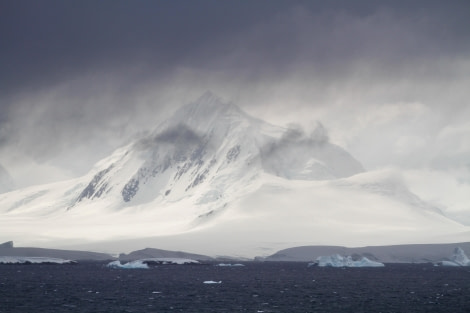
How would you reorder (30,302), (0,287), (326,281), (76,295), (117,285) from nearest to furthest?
(30,302), (76,295), (0,287), (117,285), (326,281)

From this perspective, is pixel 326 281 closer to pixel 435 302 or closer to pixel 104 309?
pixel 435 302

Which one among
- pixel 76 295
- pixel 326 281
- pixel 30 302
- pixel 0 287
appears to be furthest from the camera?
pixel 326 281

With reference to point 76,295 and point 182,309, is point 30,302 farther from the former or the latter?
point 182,309

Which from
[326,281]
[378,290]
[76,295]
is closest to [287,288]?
[378,290]

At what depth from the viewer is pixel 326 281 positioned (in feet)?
496

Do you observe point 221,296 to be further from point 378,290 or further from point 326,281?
point 326,281

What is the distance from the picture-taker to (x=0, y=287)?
125m

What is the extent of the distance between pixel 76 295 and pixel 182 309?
23973 millimetres

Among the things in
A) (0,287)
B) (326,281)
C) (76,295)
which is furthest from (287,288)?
(0,287)

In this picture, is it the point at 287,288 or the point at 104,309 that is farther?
the point at 287,288

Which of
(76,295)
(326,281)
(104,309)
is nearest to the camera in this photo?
(104,309)

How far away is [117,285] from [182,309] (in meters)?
44.0

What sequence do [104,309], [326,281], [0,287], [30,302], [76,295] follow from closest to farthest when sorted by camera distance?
[104,309]
[30,302]
[76,295]
[0,287]
[326,281]

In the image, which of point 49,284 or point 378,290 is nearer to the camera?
point 378,290
